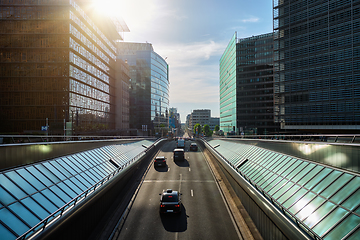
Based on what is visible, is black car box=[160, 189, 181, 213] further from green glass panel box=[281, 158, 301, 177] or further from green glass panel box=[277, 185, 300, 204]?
green glass panel box=[281, 158, 301, 177]

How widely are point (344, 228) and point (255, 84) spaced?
3818 inches

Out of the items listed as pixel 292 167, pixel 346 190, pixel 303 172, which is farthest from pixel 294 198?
pixel 292 167

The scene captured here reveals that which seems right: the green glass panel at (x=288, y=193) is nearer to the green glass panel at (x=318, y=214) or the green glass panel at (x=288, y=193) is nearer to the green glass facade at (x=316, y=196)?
the green glass facade at (x=316, y=196)

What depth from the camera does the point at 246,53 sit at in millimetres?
96688

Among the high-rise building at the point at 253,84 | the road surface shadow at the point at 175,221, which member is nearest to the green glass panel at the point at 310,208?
the road surface shadow at the point at 175,221

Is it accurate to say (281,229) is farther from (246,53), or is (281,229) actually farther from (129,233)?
(246,53)

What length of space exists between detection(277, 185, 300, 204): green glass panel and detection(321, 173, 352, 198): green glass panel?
1.71m

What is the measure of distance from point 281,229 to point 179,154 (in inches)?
1043

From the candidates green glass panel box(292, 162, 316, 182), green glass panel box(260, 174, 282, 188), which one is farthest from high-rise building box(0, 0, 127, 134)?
green glass panel box(292, 162, 316, 182)

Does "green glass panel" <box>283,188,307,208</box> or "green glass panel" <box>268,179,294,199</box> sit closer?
"green glass panel" <box>283,188,307,208</box>

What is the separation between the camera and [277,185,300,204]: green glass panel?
1059 centimetres

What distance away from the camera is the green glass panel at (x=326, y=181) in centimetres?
925

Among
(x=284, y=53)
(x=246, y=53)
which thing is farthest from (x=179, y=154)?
(x=246, y=53)

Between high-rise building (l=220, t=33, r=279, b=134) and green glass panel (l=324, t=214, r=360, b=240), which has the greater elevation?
high-rise building (l=220, t=33, r=279, b=134)
